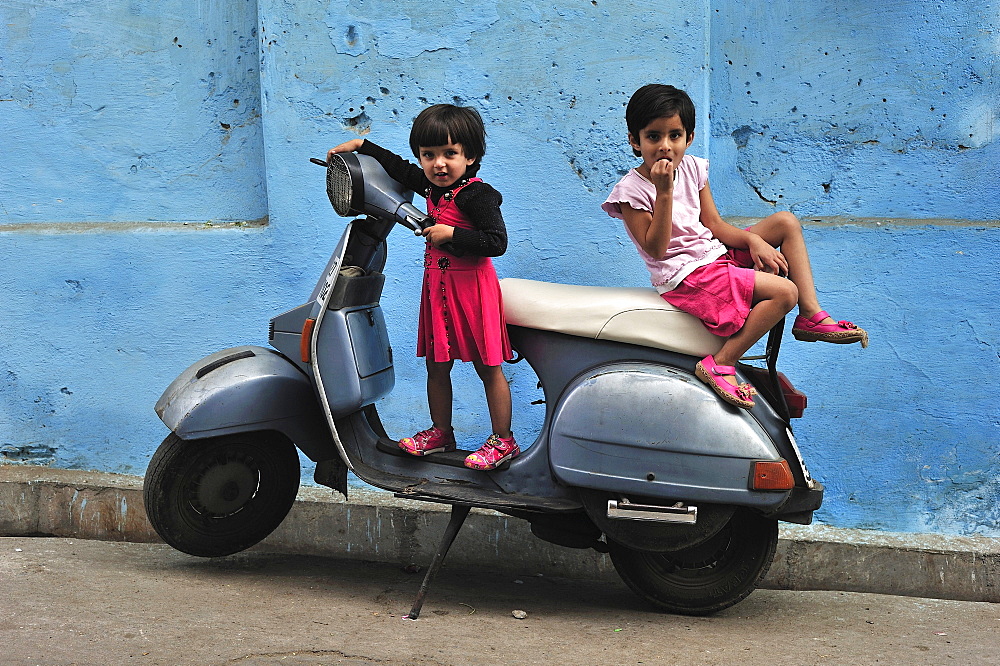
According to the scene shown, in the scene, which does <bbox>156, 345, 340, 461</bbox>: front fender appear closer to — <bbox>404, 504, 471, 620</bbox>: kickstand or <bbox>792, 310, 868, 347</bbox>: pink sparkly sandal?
<bbox>404, 504, 471, 620</bbox>: kickstand

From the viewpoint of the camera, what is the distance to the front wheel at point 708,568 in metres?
3.13

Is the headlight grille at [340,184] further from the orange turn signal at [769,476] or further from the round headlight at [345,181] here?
the orange turn signal at [769,476]

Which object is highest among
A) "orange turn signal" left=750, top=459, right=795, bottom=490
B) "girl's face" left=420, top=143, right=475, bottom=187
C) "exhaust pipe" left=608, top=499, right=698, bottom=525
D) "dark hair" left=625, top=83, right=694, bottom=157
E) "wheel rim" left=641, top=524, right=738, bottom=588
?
"dark hair" left=625, top=83, right=694, bottom=157

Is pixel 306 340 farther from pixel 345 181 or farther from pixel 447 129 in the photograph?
pixel 447 129

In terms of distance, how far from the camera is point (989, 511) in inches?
153

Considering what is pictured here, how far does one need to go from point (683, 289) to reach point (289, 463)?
59.1 inches

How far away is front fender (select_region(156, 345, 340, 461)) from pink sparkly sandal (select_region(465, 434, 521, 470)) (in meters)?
0.53

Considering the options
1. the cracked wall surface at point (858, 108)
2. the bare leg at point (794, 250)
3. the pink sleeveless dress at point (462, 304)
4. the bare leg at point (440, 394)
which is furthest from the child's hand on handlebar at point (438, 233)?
the cracked wall surface at point (858, 108)

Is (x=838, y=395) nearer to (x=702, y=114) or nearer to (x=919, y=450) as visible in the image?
(x=919, y=450)

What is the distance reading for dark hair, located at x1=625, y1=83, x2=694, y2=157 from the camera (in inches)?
118

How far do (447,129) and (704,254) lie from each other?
0.91 meters

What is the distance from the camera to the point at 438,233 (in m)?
3.04

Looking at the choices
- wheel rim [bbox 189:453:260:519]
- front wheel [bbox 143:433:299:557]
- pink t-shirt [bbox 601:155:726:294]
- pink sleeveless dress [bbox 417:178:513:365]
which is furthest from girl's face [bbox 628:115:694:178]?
wheel rim [bbox 189:453:260:519]

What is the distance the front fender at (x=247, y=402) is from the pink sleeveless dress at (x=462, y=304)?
499mm
